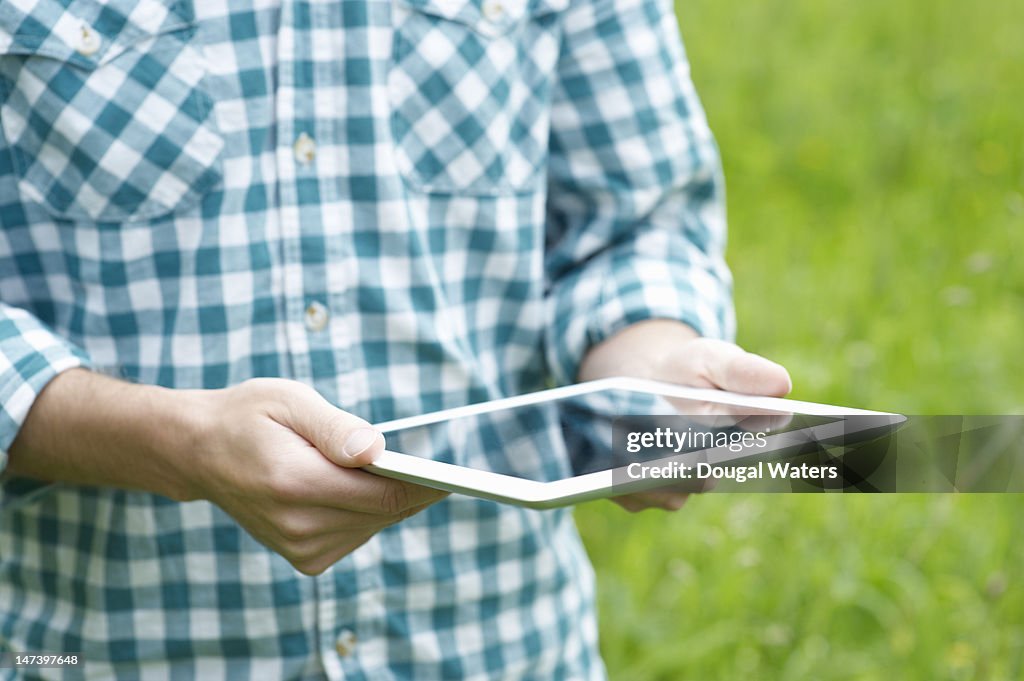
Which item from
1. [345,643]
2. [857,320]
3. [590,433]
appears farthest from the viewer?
[857,320]

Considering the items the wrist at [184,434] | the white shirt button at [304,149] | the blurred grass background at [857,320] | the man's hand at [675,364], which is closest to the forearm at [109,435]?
the wrist at [184,434]

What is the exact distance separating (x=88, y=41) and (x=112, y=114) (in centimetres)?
6

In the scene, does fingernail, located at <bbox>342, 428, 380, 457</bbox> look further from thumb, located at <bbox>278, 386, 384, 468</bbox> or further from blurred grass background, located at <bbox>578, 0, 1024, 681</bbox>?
blurred grass background, located at <bbox>578, 0, 1024, 681</bbox>

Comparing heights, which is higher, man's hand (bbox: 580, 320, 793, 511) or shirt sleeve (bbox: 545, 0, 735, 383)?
shirt sleeve (bbox: 545, 0, 735, 383)

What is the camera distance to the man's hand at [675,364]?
87cm

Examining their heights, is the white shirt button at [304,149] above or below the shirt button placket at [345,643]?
above

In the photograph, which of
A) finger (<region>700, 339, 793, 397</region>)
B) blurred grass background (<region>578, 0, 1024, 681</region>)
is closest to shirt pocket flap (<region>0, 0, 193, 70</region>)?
finger (<region>700, 339, 793, 397</region>)

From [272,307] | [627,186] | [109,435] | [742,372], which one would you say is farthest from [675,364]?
[109,435]

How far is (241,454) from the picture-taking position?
822 millimetres

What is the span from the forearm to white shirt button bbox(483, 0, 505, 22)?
437 mm

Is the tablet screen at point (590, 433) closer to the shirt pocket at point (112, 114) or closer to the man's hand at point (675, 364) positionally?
the man's hand at point (675, 364)

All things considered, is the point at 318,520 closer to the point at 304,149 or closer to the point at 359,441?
the point at 359,441

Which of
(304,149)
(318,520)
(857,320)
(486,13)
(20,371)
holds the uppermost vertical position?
(486,13)

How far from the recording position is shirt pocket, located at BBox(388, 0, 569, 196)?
3.30 ft
